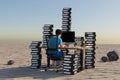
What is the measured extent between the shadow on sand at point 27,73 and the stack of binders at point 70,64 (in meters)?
0.25

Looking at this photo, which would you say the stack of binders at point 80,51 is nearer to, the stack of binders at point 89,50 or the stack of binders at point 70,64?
the stack of binders at point 89,50

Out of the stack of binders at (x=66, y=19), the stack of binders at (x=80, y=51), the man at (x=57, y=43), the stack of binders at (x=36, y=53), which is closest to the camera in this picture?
the man at (x=57, y=43)

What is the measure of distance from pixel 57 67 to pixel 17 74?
69.1 inches

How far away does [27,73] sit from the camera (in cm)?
1357

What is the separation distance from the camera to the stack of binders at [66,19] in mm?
15406

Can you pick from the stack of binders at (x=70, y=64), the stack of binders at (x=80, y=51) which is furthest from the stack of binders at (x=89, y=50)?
the stack of binders at (x=70, y=64)

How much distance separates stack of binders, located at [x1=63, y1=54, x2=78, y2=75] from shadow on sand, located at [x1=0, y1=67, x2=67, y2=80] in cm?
25

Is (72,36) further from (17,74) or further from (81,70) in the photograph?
(17,74)

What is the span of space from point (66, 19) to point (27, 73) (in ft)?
10.2

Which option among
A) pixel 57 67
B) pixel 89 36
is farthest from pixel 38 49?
pixel 89 36

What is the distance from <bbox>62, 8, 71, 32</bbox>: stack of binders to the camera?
15.4 m

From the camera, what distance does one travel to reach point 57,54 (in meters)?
13.5

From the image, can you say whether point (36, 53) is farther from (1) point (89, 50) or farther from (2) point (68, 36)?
(1) point (89, 50)

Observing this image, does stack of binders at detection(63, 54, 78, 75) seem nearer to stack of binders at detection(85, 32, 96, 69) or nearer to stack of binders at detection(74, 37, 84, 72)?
stack of binders at detection(74, 37, 84, 72)
